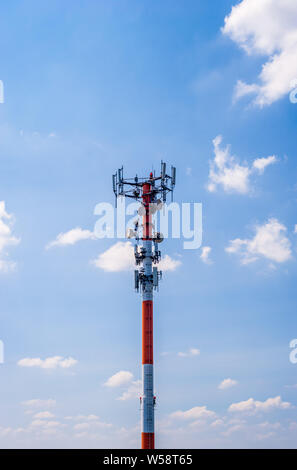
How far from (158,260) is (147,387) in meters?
21.3

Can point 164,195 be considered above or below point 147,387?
above

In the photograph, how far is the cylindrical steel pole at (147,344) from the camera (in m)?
85.2

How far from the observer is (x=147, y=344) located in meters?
88.3

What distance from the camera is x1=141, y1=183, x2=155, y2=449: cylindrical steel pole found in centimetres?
8518
